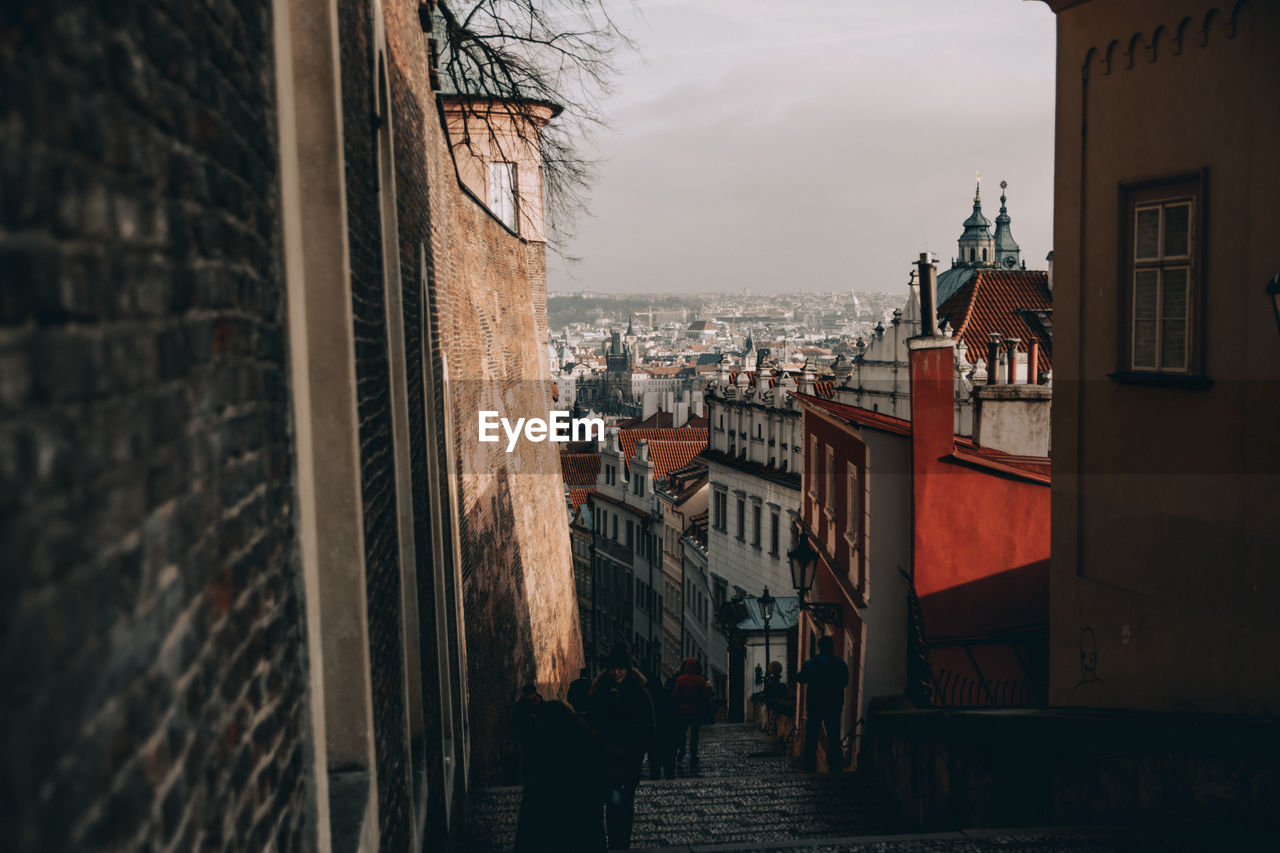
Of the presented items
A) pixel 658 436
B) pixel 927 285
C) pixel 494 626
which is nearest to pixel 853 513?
pixel 927 285

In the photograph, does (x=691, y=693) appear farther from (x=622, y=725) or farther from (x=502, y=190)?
(x=502, y=190)

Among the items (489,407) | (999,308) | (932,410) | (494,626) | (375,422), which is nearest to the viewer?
(375,422)

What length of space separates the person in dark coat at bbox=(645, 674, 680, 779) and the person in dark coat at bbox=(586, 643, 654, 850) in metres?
3.00

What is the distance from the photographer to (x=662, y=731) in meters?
10.6

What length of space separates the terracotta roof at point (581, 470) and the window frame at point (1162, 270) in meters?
57.3

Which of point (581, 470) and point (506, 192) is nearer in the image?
point (506, 192)

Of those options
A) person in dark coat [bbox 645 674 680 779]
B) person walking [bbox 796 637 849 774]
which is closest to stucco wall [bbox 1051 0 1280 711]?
person walking [bbox 796 637 849 774]

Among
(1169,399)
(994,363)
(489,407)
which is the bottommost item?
(994,363)

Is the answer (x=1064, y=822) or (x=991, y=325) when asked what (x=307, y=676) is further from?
(x=991, y=325)

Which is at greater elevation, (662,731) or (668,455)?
(662,731)

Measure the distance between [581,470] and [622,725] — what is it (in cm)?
5899

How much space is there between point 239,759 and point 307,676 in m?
0.72

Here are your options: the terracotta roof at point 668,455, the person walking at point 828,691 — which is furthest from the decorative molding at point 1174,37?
the terracotta roof at point 668,455

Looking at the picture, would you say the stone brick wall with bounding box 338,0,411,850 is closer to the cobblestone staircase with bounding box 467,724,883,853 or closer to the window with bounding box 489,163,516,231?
the cobblestone staircase with bounding box 467,724,883,853
